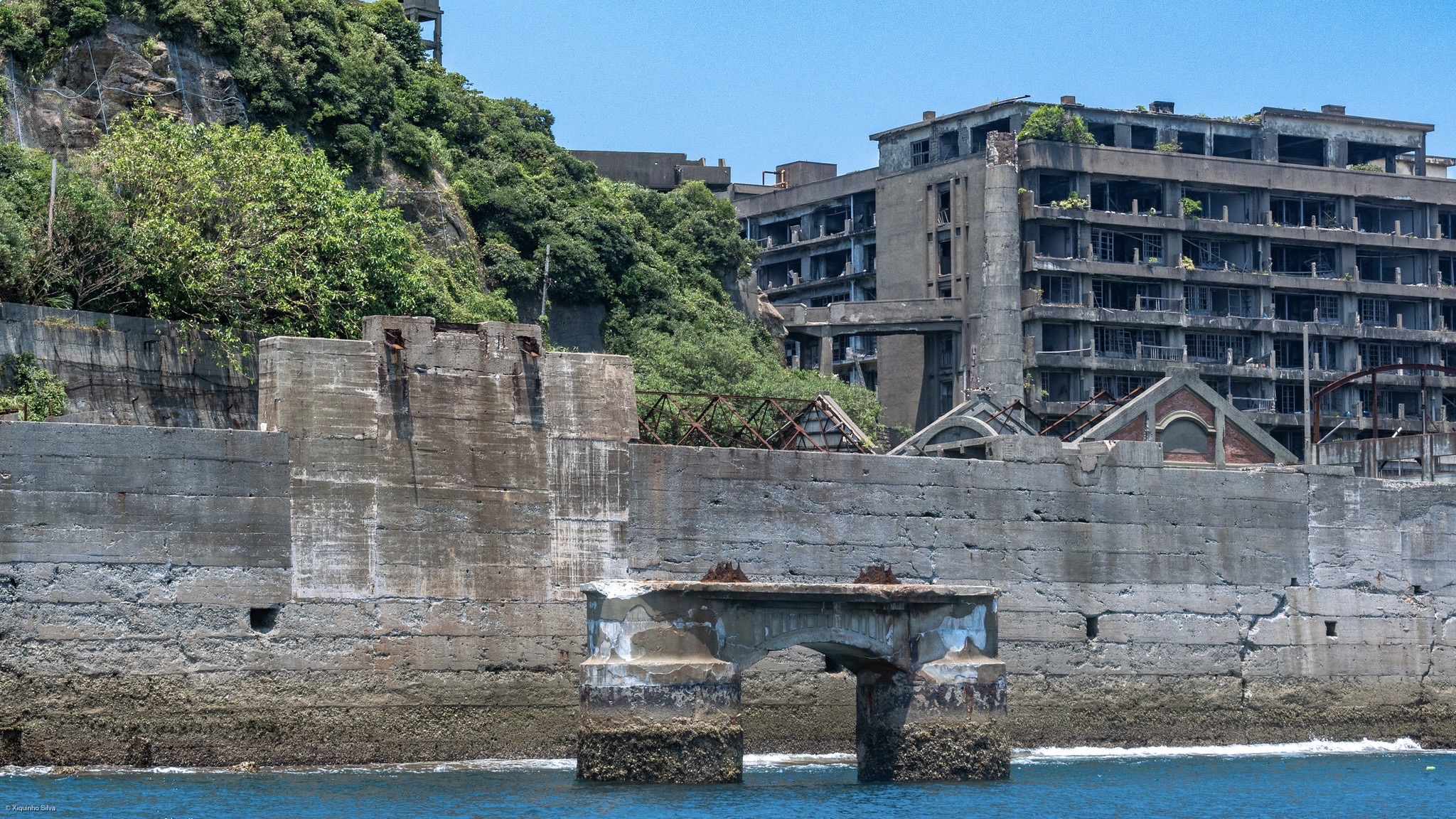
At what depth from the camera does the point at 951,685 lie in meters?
25.1

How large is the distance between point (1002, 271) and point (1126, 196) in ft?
23.4

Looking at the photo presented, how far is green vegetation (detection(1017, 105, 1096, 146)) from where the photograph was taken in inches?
2785

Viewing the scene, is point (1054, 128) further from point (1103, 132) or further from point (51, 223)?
point (51, 223)

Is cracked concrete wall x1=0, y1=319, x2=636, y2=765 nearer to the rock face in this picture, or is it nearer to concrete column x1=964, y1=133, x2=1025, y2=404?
Result: the rock face

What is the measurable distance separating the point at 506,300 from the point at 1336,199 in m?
40.9

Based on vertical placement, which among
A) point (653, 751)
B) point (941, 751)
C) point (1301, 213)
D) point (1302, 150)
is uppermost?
point (1302, 150)

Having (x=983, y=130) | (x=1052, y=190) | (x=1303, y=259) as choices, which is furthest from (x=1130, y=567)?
(x=1303, y=259)

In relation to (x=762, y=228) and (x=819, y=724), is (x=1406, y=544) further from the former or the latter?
(x=762, y=228)

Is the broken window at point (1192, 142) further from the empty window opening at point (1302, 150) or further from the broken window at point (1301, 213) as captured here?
the broken window at point (1301, 213)

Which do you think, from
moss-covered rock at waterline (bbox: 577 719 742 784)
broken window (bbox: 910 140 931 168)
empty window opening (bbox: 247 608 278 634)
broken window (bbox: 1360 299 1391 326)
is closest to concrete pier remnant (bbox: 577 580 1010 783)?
moss-covered rock at waterline (bbox: 577 719 742 784)

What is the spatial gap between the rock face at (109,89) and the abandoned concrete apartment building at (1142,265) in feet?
98.3

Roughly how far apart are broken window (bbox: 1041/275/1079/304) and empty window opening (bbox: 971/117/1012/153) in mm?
5687

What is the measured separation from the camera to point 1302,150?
77625 millimetres

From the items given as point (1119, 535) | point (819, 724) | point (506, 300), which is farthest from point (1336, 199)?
point (819, 724)
